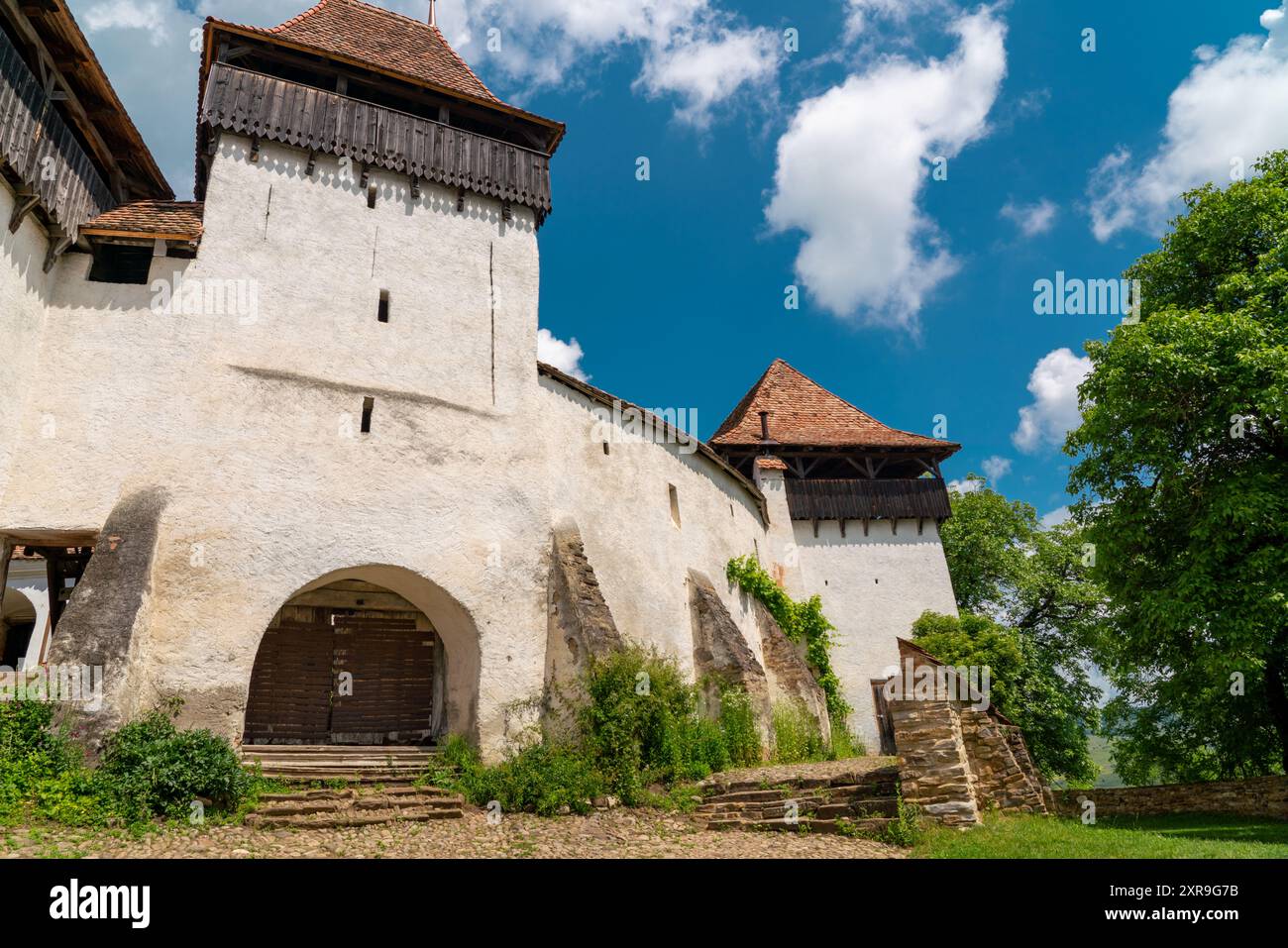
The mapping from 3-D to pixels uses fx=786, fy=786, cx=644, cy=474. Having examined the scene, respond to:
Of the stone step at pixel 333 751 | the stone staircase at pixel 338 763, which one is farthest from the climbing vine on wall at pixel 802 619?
the stone staircase at pixel 338 763

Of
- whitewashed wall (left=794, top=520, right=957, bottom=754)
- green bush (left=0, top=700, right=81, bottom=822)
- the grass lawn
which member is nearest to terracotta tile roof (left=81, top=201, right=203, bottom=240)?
green bush (left=0, top=700, right=81, bottom=822)

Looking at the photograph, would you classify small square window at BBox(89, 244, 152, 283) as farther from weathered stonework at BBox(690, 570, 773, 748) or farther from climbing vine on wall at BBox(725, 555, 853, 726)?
climbing vine on wall at BBox(725, 555, 853, 726)

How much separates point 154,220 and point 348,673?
759 centimetres

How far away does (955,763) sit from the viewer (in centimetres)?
881

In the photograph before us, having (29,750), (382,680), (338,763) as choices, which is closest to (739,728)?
(382,680)

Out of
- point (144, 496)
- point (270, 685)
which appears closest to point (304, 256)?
point (144, 496)

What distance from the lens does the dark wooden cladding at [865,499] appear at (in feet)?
74.5

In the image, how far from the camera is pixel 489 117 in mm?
15039

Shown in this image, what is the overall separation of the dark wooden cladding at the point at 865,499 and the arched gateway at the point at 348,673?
12715 millimetres

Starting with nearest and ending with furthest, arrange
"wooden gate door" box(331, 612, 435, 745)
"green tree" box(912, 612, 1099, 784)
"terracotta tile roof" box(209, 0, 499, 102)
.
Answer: "wooden gate door" box(331, 612, 435, 745)
"terracotta tile roof" box(209, 0, 499, 102)
"green tree" box(912, 612, 1099, 784)

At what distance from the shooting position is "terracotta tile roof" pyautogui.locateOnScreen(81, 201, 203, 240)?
37.6 feet

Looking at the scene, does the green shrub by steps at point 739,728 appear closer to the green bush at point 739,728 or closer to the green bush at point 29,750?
the green bush at point 739,728

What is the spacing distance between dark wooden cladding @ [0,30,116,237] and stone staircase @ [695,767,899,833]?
39.3 ft
